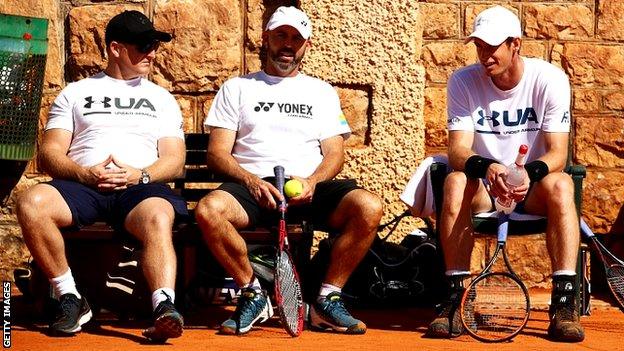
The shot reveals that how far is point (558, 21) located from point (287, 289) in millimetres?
2734

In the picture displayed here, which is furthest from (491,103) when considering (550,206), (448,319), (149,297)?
(149,297)

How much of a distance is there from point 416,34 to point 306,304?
1.94m

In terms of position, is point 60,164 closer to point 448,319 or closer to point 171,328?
point 171,328

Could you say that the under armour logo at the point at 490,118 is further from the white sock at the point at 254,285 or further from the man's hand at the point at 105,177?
the man's hand at the point at 105,177

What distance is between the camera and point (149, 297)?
673cm

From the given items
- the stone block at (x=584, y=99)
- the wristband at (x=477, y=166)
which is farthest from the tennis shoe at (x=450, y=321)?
the stone block at (x=584, y=99)

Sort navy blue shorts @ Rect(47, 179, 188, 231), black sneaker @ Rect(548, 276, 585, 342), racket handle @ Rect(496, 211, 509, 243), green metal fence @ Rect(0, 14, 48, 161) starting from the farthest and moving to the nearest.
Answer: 1. green metal fence @ Rect(0, 14, 48, 161)
2. navy blue shorts @ Rect(47, 179, 188, 231)
3. racket handle @ Rect(496, 211, 509, 243)
4. black sneaker @ Rect(548, 276, 585, 342)

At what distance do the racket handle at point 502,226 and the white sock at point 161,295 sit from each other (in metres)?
1.51

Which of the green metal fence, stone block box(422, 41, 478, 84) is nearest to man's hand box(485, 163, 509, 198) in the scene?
stone block box(422, 41, 478, 84)

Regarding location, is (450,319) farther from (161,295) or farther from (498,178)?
(161,295)

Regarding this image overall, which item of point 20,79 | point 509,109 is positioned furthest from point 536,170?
point 20,79

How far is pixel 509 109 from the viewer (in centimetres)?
691

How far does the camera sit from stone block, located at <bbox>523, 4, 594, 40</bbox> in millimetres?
A: 8086

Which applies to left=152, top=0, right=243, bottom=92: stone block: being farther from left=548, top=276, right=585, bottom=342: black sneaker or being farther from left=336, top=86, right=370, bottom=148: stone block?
left=548, top=276, right=585, bottom=342: black sneaker
